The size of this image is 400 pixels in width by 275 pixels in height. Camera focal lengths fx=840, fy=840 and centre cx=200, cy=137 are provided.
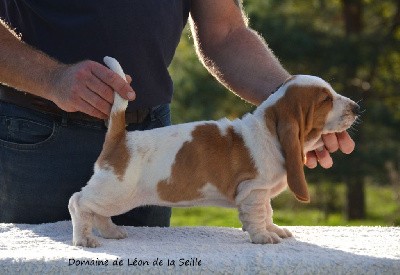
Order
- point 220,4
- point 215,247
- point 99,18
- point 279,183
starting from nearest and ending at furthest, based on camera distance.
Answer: point 215,247 → point 279,183 → point 99,18 → point 220,4

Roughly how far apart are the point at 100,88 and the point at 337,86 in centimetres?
766

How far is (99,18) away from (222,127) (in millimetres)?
672

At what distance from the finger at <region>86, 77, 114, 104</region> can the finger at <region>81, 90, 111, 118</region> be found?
0.04 feet

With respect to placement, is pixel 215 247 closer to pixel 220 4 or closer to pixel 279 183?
pixel 279 183

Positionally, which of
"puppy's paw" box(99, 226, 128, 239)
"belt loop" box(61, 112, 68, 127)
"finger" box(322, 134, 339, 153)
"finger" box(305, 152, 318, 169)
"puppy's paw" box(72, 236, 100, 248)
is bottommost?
"puppy's paw" box(72, 236, 100, 248)

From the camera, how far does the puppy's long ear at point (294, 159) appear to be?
2646 mm

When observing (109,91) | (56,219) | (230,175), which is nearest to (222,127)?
(230,175)

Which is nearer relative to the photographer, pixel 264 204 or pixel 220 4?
pixel 264 204

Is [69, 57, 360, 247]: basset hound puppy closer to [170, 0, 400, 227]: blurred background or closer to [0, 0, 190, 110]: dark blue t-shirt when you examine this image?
[0, 0, 190, 110]: dark blue t-shirt

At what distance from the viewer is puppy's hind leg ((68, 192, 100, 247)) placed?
2592 millimetres

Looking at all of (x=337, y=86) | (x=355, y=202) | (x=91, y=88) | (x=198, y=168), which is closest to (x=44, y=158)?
(x=91, y=88)

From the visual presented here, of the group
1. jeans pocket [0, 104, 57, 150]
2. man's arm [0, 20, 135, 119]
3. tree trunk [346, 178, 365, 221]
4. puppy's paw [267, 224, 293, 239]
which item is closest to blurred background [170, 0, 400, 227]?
tree trunk [346, 178, 365, 221]

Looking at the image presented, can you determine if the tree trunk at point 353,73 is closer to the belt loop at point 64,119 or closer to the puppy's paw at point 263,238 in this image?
the belt loop at point 64,119

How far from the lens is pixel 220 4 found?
11.4ft
